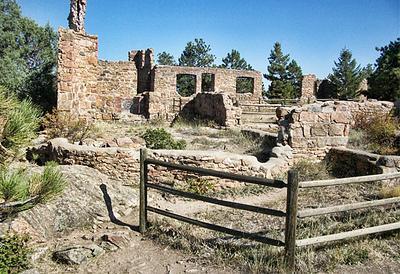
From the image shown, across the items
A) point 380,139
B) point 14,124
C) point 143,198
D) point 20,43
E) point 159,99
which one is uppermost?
point 20,43

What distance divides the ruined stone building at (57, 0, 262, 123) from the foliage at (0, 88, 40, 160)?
8.76 meters

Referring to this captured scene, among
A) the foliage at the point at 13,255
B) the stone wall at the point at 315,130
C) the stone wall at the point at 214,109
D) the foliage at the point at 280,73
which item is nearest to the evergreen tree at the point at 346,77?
the foliage at the point at 280,73

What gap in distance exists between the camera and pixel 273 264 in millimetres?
3973

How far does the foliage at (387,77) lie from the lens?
23788 millimetres

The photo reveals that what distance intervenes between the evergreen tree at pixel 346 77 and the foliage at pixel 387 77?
21.0 ft

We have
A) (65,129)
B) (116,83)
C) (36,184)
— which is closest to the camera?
(36,184)

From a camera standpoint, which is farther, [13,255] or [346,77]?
[346,77]

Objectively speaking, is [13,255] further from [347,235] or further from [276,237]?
[347,235]

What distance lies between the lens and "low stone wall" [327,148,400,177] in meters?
7.03

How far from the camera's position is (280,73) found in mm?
40688

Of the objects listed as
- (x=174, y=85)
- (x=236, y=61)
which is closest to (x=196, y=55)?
(x=236, y=61)

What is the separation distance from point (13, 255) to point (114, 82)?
18.0 m

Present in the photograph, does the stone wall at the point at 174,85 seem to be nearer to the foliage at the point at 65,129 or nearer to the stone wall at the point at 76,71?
the stone wall at the point at 76,71

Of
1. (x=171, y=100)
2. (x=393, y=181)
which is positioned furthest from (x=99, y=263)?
(x=171, y=100)
